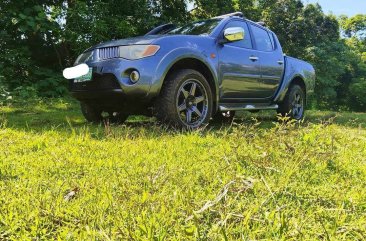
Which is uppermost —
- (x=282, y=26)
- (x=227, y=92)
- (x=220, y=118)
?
(x=282, y=26)

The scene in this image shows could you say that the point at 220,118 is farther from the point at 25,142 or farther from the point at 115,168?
the point at 115,168

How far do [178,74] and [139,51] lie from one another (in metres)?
0.47

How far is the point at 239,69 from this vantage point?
198 inches

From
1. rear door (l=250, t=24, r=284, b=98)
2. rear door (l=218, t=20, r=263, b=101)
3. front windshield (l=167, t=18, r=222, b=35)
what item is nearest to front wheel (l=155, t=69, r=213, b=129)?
rear door (l=218, t=20, r=263, b=101)

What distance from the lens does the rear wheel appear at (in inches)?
248

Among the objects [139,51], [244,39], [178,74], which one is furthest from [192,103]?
[244,39]

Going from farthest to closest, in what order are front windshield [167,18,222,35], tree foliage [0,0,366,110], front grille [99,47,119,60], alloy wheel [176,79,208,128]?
1. tree foliage [0,0,366,110]
2. front windshield [167,18,222,35]
3. alloy wheel [176,79,208,128]
4. front grille [99,47,119,60]

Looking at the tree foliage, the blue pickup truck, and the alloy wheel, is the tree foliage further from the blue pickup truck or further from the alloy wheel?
the alloy wheel

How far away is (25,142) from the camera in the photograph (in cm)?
309

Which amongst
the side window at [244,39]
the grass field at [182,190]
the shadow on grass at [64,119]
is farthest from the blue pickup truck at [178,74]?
the grass field at [182,190]

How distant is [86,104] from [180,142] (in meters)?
2.22

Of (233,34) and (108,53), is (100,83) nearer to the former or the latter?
(108,53)

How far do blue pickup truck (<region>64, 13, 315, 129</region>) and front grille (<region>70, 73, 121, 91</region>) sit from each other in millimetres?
10

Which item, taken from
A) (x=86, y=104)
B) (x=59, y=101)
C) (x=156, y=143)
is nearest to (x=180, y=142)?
(x=156, y=143)
